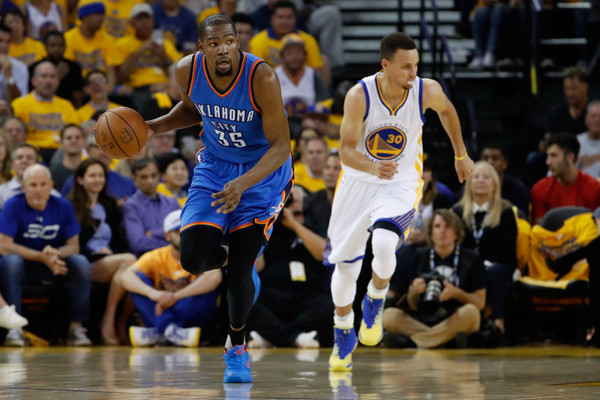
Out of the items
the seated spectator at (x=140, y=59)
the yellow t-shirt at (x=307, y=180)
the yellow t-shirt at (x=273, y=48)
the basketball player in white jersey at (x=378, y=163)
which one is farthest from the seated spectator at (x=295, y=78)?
the basketball player in white jersey at (x=378, y=163)

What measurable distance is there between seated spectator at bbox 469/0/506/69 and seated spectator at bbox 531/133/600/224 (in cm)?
338

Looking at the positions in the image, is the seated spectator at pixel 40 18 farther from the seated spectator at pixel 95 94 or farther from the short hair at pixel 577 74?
the short hair at pixel 577 74

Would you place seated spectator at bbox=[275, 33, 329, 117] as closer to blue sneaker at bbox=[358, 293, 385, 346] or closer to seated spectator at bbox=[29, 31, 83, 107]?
seated spectator at bbox=[29, 31, 83, 107]

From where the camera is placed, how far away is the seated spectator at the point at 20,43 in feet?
39.5

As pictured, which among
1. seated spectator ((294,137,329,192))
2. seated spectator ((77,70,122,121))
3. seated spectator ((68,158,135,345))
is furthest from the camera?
seated spectator ((77,70,122,121))

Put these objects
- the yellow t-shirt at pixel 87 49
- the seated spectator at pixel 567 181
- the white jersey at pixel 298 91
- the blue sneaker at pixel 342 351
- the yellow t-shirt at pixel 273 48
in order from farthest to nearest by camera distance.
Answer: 1. the yellow t-shirt at pixel 87 49
2. the yellow t-shirt at pixel 273 48
3. the white jersey at pixel 298 91
4. the seated spectator at pixel 567 181
5. the blue sneaker at pixel 342 351

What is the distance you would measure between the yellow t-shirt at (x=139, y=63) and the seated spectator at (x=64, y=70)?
0.50m

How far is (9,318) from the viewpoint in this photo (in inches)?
326

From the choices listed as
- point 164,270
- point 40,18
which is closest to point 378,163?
point 164,270

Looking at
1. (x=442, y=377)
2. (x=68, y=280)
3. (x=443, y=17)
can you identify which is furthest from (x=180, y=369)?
(x=443, y=17)

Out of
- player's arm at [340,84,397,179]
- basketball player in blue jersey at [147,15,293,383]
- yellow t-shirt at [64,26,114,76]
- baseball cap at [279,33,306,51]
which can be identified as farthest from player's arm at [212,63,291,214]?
yellow t-shirt at [64,26,114,76]

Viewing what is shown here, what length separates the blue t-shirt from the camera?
29.0 feet

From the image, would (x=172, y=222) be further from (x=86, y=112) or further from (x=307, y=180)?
(x=86, y=112)

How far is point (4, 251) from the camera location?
8773mm
